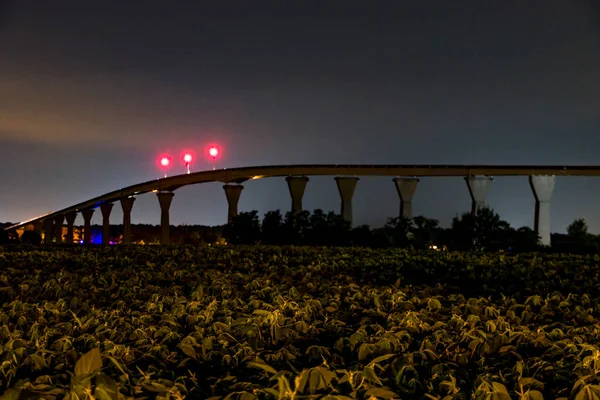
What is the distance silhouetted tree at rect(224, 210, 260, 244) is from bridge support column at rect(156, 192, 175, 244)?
26751mm

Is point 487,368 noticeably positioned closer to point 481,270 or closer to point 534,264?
point 481,270

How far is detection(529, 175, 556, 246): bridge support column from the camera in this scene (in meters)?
40.3

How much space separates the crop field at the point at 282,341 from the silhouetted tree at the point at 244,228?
2134 centimetres

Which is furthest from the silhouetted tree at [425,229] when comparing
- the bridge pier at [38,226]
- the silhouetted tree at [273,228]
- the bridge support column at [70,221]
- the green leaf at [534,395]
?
the bridge pier at [38,226]

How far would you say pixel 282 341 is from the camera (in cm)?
496

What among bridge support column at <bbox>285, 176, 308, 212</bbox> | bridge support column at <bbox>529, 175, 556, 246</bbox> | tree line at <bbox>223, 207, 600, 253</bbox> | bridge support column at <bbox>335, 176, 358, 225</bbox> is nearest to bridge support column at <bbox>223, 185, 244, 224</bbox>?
bridge support column at <bbox>285, 176, 308, 212</bbox>

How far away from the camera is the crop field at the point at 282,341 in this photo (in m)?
3.60

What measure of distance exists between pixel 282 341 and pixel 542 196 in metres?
38.7

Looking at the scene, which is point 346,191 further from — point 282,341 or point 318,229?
point 282,341

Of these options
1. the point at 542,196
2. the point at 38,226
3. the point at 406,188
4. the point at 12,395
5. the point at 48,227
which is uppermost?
the point at 406,188

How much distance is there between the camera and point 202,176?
54.8 meters

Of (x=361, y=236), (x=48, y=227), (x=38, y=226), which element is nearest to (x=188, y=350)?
(x=361, y=236)

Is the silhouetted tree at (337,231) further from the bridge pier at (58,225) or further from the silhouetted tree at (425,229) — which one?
the bridge pier at (58,225)

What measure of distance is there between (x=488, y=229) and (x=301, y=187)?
17452 mm
